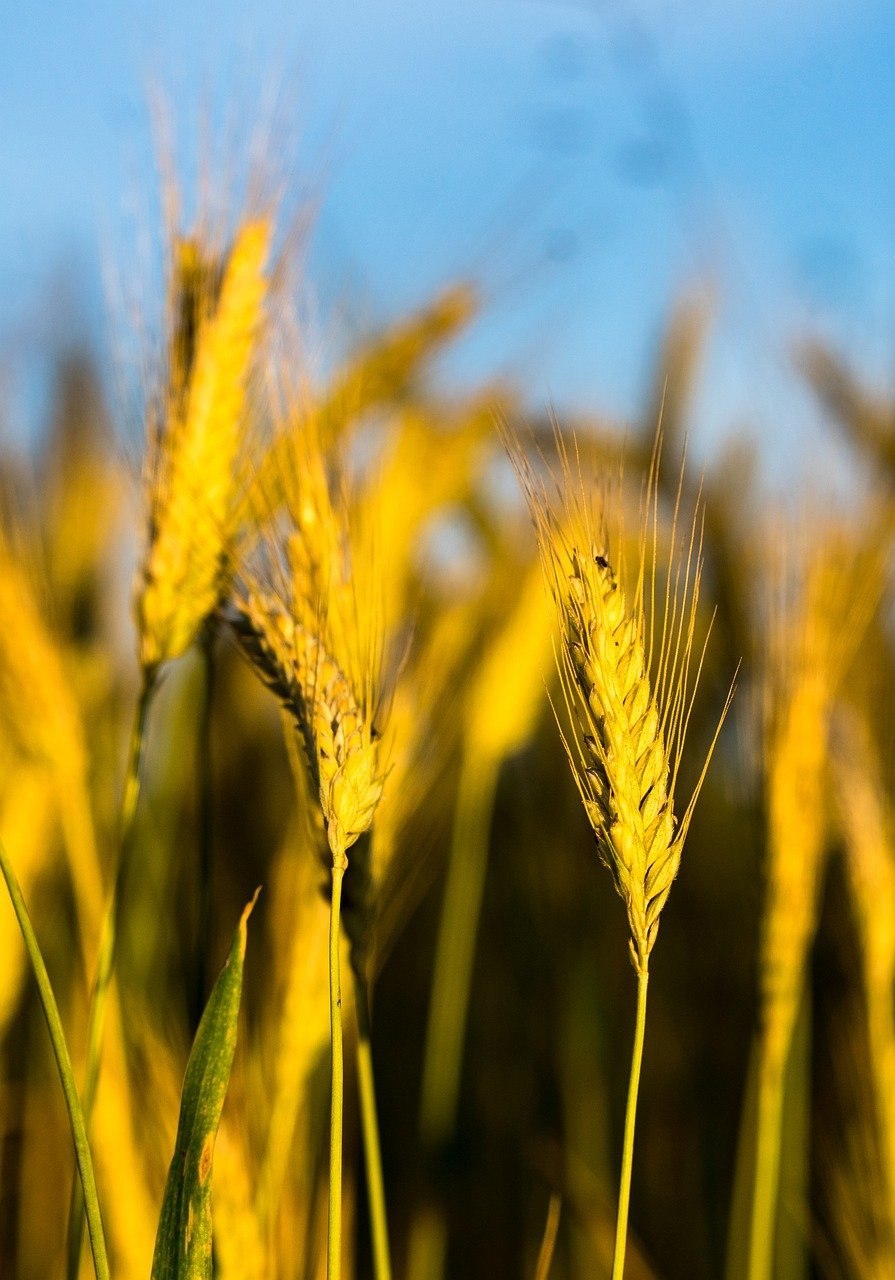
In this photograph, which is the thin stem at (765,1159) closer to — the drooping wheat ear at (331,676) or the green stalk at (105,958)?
the drooping wheat ear at (331,676)

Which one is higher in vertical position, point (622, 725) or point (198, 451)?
point (198, 451)

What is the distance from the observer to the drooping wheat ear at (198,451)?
0.74 m

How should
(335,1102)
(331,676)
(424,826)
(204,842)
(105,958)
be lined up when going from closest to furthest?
(335,1102) → (331,676) → (105,958) → (204,842) → (424,826)

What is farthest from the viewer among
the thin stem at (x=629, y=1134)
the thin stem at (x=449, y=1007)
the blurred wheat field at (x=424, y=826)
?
the thin stem at (x=449, y=1007)

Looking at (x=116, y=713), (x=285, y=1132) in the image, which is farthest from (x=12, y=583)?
(x=116, y=713)

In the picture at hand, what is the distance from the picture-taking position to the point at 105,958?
68 cm

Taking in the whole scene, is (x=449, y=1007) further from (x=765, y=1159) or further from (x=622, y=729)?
(x=622, y=729)

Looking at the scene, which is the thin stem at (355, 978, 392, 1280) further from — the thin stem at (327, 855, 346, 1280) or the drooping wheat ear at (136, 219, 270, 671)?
the drooping wheat ear at (136, 219, 270, 671)

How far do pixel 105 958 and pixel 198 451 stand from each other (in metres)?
0.31

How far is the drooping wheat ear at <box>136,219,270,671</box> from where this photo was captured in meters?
0.74

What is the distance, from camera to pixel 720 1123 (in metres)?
1.63

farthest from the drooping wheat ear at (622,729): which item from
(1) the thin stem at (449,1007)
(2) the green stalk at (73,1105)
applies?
(1) the thin stem at (449,1007)

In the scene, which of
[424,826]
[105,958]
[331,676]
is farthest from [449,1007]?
[331,676]

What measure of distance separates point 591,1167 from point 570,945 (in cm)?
29
